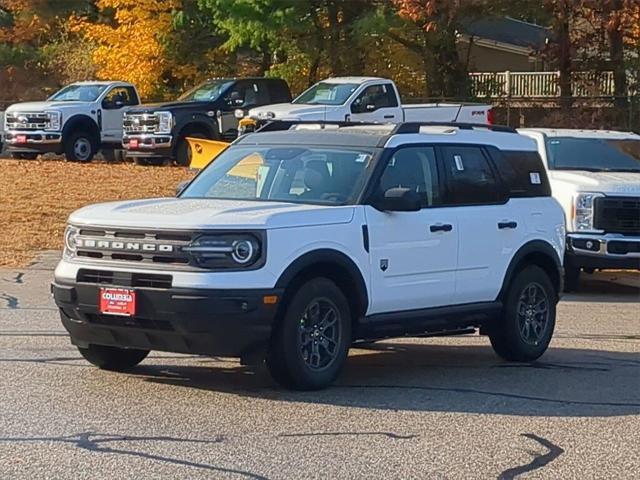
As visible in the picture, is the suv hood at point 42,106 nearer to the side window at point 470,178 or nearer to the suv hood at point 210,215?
the side window at point 470,178

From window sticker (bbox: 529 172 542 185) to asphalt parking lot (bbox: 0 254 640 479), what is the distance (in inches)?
60.0

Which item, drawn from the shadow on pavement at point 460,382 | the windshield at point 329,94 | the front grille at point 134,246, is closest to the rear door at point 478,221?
the shadow on pavement at point 460,382

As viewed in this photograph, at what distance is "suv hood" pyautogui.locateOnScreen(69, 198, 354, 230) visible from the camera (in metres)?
8.81

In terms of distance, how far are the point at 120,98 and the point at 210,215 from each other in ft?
75.8

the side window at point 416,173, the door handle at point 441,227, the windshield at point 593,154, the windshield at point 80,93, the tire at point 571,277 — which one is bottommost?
the tire at point 571,277

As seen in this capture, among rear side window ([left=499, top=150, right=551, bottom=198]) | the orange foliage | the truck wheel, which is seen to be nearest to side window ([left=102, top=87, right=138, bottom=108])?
the truck wheel

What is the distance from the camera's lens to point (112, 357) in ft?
32.2

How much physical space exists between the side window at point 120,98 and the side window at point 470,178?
2107 centimetres

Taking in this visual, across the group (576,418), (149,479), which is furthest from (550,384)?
(149,479)

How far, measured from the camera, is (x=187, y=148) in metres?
28.8

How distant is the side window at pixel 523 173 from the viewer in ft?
36.3

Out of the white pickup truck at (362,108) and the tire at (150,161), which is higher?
the white pickup truck at (362,108)

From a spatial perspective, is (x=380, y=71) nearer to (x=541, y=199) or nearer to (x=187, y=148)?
(x=187, y=148)

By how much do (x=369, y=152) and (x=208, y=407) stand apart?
252 centimetres
